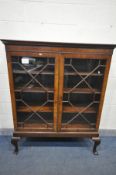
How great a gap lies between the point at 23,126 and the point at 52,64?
0.90 metres

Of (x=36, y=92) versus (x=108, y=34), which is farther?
(x=108, y=34)

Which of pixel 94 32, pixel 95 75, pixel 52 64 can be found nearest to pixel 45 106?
pixel 52 64

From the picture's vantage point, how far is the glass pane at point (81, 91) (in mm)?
1694

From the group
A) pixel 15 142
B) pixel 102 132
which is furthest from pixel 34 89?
pixel 102 132

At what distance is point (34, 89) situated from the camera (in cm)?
179

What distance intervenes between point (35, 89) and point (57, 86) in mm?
296

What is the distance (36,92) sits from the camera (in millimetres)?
1800

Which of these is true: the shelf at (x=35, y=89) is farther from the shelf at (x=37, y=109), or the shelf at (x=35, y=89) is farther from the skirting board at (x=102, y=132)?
the skirting board at (x=102, y=132)

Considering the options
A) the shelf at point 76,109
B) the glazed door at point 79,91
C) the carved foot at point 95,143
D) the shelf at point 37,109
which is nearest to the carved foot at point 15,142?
the shelf at point 37,109

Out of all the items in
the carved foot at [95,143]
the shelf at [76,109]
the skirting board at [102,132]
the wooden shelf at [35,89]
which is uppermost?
the wooden shelf at [35,89]

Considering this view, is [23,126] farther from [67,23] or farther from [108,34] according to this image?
[108,34]

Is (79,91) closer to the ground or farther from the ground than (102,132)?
farther from the ground

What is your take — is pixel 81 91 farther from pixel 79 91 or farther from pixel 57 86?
pixel 57 86

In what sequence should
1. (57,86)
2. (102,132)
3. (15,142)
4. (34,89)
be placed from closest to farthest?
(57,86)
(34,89)
(15,142)
(102,132)
